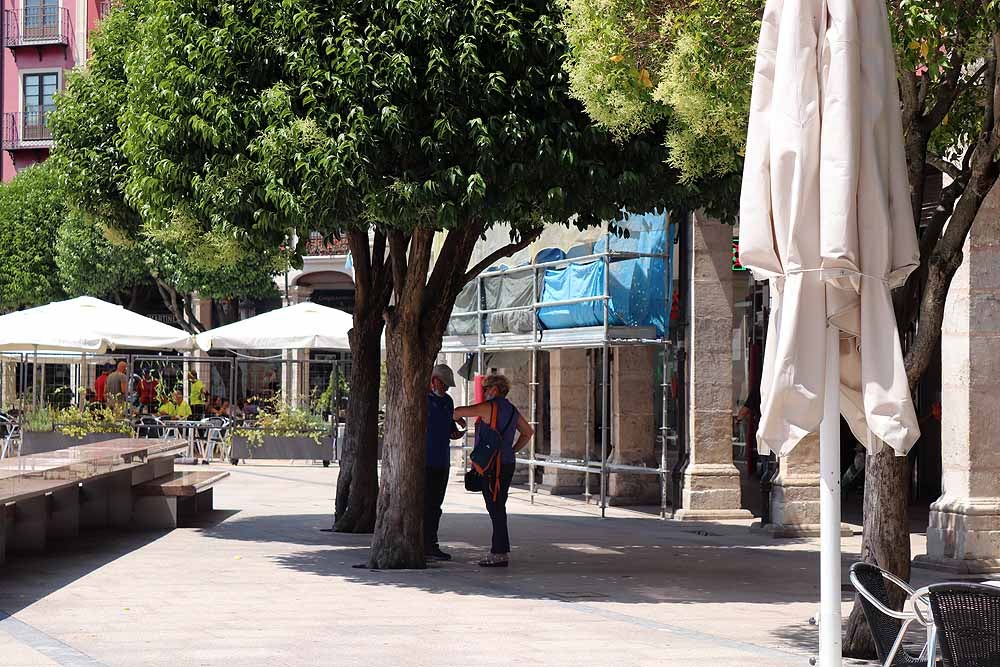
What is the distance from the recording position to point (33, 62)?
162 feet

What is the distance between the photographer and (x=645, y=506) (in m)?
19.3

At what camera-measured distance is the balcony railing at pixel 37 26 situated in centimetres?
4875

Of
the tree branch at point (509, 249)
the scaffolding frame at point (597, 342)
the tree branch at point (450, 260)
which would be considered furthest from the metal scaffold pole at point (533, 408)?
the tree branch at point (450, 260)

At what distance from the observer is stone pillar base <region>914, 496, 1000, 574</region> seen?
Result: 40.6ft

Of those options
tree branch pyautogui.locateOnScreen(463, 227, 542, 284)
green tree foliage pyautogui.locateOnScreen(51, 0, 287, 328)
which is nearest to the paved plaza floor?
tree branch pyautogui.locateOnScreen(463, 227, 542, 284)

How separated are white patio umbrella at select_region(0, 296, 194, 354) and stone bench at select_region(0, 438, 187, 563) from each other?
851 centimetres

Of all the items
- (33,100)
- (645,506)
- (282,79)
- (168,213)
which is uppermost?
(33,100)

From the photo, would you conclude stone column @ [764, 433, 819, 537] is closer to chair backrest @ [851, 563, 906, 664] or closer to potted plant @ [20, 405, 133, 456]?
chair backrest @ [851, 563, 906, 664]

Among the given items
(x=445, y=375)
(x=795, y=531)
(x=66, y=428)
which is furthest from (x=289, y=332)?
(x=445, y=375)

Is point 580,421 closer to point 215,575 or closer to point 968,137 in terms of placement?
point 215,575

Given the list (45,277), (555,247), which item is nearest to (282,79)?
(555,247)

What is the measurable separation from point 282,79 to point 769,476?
7476 millimetres

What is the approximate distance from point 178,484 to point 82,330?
412 inches

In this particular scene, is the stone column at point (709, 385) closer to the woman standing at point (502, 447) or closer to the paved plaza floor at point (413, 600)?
the paved plaza floor at point (413, 600)
